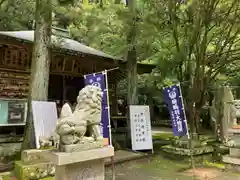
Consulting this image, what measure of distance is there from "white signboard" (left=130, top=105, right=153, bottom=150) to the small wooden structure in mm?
2676

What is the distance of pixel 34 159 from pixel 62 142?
2395mm

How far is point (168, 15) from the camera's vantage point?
8.77m

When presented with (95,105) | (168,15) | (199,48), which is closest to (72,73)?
(168,15)

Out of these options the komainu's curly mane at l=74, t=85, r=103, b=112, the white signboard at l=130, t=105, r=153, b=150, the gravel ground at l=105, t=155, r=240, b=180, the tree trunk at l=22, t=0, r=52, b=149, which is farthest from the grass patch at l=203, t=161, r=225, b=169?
the tree trunk at l=22, t=0, r=52, b=149

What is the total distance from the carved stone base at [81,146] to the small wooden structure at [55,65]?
15.9 feet

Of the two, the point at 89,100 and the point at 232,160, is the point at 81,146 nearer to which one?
the point at 89,100

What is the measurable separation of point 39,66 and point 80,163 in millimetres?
3682

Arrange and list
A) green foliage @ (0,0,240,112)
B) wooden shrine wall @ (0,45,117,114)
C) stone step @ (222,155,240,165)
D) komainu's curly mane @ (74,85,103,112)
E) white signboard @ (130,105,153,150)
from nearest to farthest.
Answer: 1. komainu's curly mane @ (74,85,103,112)
2. stone step @ (222,155,240,165)
3. green foliage @ (0,0,240,112)
4. white signboard @ (130,105,153,150)
5. wooden shrine wall @ (0,45,117,114)

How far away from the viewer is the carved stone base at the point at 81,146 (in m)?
4.06

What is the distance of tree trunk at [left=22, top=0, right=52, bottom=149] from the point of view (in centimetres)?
688

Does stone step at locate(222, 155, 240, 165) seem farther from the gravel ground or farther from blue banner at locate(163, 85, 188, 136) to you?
blue banner at locate(163, 85, 188, 136)

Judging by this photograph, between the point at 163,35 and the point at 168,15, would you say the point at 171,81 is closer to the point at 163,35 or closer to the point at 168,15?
the point at 163,35

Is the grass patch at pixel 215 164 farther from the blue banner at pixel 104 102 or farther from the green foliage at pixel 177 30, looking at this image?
the blue banner at pixel 104 102

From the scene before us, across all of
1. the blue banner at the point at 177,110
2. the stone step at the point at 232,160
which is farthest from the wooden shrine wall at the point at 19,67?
the stone step at the point at 232,160
